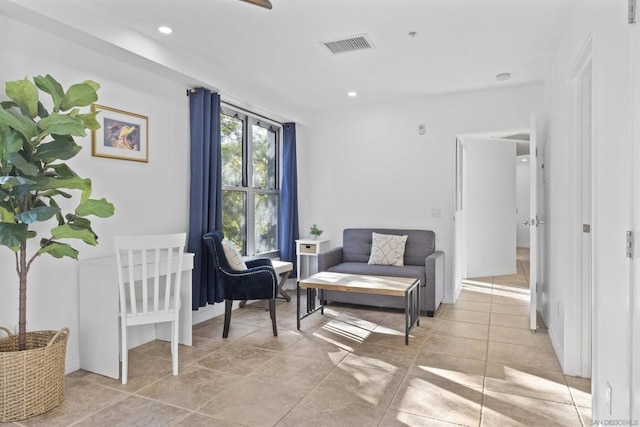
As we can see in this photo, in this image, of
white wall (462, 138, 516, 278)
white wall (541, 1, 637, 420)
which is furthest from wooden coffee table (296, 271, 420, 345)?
white wall (462, 138, 516, 278)

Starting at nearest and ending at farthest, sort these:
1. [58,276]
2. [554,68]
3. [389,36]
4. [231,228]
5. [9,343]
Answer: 1. [9,343]
2. [58,276]
3. [389,36]
4. [554,68]
5. [231,228]

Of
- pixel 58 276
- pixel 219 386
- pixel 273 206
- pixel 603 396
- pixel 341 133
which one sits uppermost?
pixel 341 133

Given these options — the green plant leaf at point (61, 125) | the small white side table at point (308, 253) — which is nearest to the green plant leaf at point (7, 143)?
the green plant leaf at point (61, 125)

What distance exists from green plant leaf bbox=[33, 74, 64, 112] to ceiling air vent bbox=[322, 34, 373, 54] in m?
2.01

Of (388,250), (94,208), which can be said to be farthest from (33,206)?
(388,250)

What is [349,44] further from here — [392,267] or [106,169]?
[392,267]

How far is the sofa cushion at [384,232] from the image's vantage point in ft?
15.8

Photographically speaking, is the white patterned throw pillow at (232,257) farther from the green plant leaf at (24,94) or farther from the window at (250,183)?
the green plant leaf at (24,94)

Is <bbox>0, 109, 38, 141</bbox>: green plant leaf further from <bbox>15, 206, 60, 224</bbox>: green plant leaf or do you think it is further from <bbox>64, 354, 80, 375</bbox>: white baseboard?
<bbox>64, 354, 80, 375</bbox>: white baseboard

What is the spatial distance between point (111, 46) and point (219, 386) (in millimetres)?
2585

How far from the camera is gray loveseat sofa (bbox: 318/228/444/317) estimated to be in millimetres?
4203

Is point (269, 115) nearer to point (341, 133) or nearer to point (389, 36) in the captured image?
point (341, 133)

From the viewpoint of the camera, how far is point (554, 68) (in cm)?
349

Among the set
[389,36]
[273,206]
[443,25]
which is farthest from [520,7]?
[273,206]
